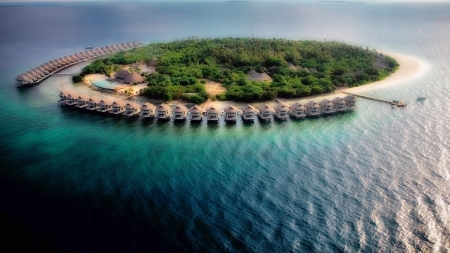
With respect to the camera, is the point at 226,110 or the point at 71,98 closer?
the point at 226,110

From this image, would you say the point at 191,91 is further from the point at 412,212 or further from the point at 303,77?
the point at 412,212

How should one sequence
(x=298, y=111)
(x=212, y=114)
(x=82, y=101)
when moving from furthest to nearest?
(x=82, y=101)
(x=298, y=111)
(x=212, y=114)

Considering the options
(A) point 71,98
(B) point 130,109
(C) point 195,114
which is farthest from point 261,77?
(A) point 71,98

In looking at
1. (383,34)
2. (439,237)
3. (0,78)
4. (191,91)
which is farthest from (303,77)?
(383,34)

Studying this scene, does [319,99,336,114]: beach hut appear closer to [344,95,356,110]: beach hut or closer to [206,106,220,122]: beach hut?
[344,95,356,110]: beach hut

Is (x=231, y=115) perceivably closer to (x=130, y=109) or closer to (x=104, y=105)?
(x=130, y=109)

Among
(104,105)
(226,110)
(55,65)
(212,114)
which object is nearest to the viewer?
(212,114)

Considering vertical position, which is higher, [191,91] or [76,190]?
[191,91]
